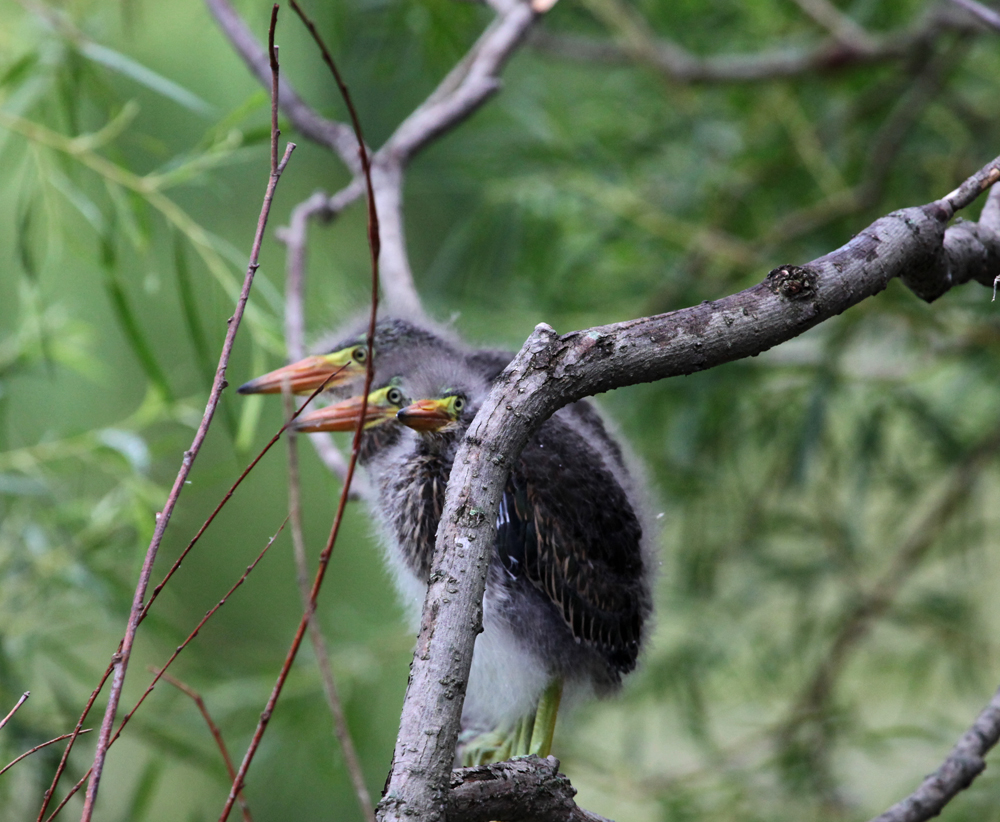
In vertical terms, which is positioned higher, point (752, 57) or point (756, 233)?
point (752, 57)

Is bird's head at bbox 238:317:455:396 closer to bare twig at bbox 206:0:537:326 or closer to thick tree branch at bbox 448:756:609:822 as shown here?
bare twig at bbox 206:0:537:326

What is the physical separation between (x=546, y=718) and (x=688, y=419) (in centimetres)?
116

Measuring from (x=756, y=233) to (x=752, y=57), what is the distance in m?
0.37

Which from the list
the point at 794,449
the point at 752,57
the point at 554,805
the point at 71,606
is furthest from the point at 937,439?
the point at 71,606

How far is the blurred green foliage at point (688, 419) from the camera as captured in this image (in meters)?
1.63

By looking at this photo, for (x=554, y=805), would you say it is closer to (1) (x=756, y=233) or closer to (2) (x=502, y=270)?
(2) (x=502, y=270)

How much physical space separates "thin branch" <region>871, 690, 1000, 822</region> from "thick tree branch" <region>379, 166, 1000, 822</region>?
361mm

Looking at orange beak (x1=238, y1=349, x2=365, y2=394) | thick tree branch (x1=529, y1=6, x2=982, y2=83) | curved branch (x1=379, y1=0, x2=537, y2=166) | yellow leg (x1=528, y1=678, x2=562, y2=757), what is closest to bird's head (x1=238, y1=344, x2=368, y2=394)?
orange beak (x1=238, y1=349, x2=365, y2=394)

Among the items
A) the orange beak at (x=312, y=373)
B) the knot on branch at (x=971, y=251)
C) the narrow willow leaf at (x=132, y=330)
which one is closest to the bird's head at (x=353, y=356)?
the orange beak at (x=312, y=373)

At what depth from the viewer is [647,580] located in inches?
36.9

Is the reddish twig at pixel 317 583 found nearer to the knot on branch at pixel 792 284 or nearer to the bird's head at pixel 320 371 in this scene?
the knot on branch at pixel 792 284

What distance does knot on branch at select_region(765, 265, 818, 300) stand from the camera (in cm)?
57

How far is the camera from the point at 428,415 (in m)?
0.82

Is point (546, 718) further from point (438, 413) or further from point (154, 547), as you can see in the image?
point (154, 547)
